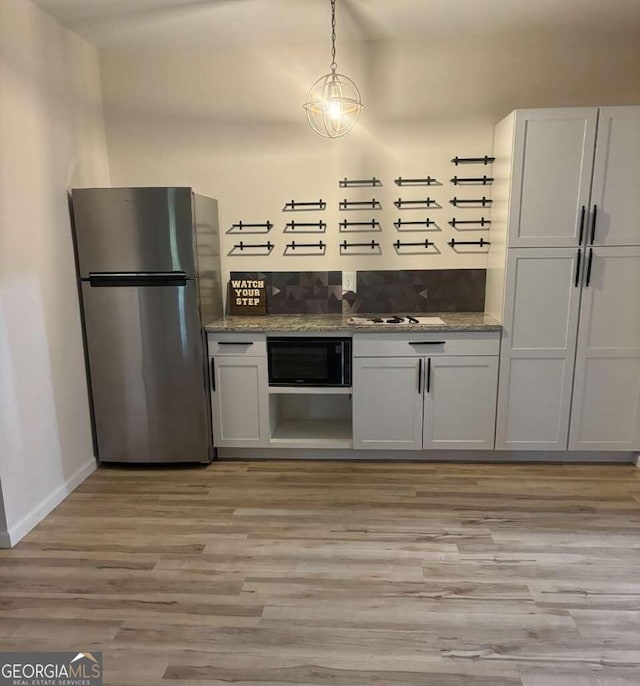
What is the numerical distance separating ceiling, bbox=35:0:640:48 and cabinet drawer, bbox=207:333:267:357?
6.04 feet

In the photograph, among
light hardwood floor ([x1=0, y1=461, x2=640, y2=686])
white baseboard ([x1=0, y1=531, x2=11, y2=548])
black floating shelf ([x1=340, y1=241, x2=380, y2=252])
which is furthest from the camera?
black floating shelf ([x1=340, y1=241, x2=380, y2=252])

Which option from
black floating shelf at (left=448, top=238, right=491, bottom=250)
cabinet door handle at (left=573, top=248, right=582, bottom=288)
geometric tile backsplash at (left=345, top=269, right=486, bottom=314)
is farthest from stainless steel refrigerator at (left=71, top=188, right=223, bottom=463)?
cabinet door handle at (left=573, top=248, right=582, bottom=288)

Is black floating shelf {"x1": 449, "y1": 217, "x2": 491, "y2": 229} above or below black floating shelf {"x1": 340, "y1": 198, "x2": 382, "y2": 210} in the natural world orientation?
below

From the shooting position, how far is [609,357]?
9.94ft

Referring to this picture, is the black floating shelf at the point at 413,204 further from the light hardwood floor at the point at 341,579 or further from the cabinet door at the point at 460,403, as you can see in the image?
the light hardwood floor at the point at 341,579

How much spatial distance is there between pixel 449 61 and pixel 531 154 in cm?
92

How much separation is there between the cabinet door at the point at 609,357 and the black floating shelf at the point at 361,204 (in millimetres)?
1362

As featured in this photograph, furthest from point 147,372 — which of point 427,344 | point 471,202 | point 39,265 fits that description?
point 471,202

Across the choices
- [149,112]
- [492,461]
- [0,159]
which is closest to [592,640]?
[492,461]

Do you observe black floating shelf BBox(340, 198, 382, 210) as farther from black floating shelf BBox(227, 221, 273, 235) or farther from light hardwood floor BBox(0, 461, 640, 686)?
light hardwood floor BBox(0, 461, 640, 686)

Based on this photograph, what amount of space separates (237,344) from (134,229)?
35.9 inches

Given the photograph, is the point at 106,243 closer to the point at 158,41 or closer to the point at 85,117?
the point at 85,117

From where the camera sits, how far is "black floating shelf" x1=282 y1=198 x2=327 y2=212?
3.45 metres

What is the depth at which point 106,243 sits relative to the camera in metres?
2.91
